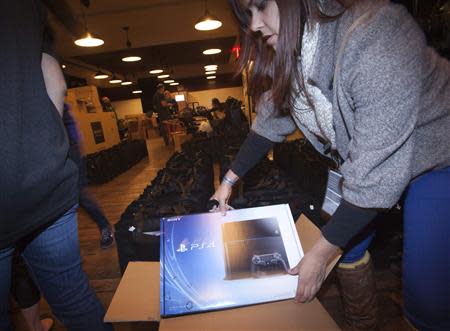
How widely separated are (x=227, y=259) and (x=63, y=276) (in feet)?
1.44

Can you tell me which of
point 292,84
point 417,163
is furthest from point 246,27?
point 417,163

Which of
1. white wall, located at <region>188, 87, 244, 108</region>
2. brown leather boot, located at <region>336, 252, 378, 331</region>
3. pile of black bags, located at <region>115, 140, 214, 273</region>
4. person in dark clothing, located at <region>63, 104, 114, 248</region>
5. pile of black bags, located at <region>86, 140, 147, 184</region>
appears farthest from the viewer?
white wall, located at <region>188, 87, 244, 108</region>

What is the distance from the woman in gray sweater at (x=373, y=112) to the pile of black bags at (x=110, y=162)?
3969 millimetres

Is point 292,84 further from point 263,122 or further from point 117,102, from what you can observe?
point 117,102

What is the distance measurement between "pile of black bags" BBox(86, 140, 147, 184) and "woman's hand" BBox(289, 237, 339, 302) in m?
4.10

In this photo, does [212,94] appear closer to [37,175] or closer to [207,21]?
[207,21]

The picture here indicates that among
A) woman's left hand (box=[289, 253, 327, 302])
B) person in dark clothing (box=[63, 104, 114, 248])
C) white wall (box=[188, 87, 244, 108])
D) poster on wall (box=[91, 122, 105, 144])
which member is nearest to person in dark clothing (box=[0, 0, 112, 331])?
woman's left hand (box=[289, 253, 327, 302])

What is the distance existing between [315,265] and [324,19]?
0.49 meters

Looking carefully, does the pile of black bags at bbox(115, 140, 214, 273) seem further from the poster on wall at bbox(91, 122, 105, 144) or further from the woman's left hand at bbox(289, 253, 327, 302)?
the poster on wall at bbox(91, 122, 105, 144)

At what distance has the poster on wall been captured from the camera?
225 inches

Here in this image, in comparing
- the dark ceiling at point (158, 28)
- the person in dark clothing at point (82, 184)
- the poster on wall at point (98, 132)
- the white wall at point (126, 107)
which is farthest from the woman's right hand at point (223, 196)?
the white wall at point (126, 107)

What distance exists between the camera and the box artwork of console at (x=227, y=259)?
64cm

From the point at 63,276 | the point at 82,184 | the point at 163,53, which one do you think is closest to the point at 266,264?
the point at 63,276

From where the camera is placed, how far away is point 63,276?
0.73 metres
